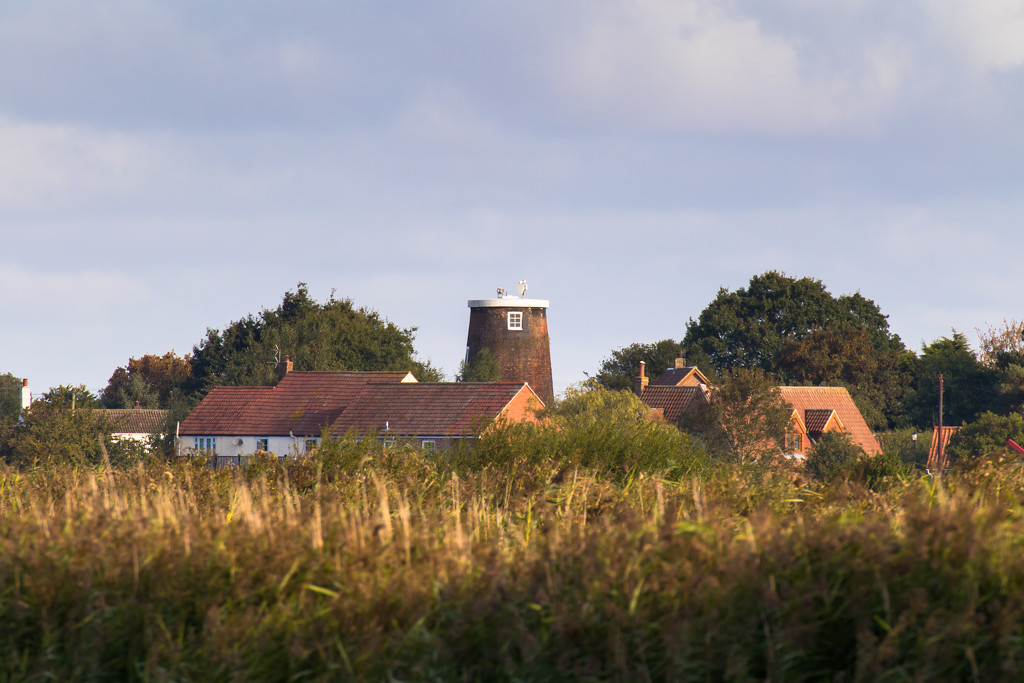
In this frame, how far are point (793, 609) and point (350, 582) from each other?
2439 mm

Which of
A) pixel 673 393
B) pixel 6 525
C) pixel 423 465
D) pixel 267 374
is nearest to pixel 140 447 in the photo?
pixel 267 374

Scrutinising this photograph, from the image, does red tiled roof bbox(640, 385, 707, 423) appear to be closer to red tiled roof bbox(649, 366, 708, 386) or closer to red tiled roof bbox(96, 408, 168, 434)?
red tiled roof bbox(649, 366, 708, 386)

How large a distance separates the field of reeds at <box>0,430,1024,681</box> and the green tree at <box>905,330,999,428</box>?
242 ft

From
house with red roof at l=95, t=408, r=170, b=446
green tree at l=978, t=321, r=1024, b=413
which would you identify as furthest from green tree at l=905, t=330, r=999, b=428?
house with red roof at l=95, t=408, r=170, b=446

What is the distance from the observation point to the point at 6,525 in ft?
26.3

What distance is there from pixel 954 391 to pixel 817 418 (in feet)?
56.9

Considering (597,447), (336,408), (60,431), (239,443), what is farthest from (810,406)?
(597,447)

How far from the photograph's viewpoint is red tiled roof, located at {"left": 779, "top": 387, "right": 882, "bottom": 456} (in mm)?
69000

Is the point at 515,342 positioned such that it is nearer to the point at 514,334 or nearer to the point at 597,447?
the point at 514,334

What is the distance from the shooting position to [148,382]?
317 feet

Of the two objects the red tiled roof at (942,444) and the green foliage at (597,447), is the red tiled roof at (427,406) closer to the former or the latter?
the red tiled roof at (942,444)

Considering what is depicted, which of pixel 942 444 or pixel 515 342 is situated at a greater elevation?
pixel 515 342

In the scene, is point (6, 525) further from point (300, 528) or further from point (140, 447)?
point (140, 447)

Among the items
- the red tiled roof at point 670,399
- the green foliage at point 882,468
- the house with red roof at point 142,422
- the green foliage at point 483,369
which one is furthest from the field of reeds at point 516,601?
the house with red roof at point 142,422
